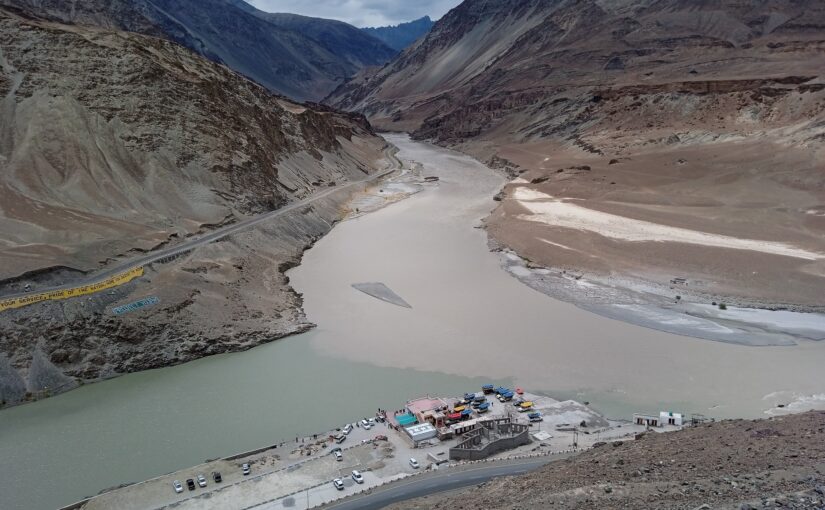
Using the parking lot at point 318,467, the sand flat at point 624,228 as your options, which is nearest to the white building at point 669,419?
the parking lot at point 318,467

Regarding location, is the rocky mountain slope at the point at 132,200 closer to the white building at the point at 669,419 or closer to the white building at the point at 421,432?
the white building at the point at 421,432

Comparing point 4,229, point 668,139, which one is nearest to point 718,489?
point 4,229

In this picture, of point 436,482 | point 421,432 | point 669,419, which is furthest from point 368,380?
point 669,419

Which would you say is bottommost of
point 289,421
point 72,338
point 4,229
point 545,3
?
point 289,421

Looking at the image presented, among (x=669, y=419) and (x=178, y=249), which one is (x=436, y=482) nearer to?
(x=669, y=419)

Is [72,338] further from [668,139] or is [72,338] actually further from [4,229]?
[668,139]

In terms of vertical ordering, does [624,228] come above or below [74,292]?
below
